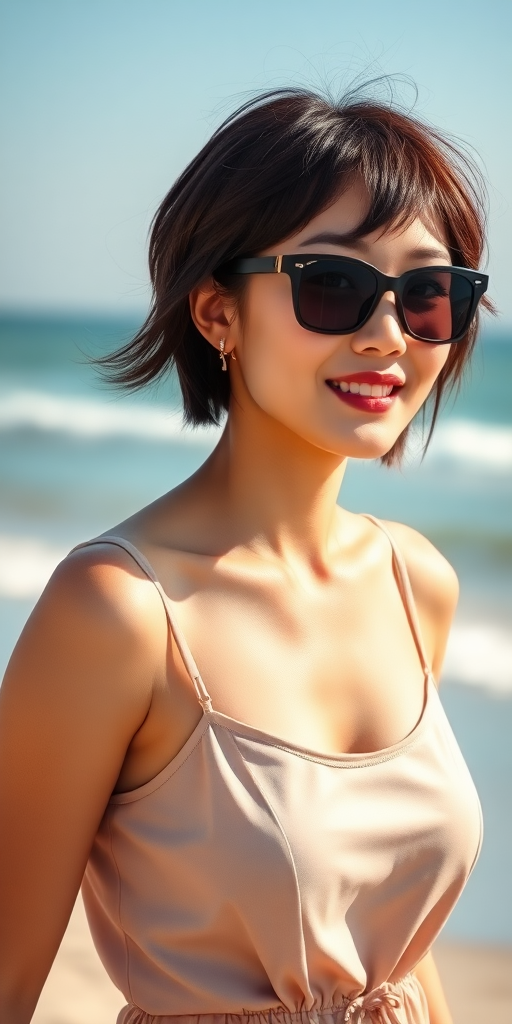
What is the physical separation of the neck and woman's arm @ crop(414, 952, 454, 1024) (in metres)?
0.79

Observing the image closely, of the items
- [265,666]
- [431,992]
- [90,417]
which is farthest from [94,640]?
[90,417]

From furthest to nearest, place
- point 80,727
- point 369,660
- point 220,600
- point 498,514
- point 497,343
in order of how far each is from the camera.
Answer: point 497,343, point 498,514, point 369,660, point 220,600, point 80,727

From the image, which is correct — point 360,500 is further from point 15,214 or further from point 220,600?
point 15,214

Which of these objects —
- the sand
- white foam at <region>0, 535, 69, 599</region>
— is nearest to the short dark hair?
the sand

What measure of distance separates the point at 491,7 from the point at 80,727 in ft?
78.5

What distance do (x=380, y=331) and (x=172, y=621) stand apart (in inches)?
22.4

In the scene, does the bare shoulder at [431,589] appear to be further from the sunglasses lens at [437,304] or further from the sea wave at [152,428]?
the sea wave at [152,428]

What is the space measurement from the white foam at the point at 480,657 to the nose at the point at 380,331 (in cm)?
570

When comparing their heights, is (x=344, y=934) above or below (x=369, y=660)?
below

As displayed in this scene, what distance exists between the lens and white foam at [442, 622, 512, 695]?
7.47 meters

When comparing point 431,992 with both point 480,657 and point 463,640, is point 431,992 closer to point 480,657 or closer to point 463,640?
point 480,657

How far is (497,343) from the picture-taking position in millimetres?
24734

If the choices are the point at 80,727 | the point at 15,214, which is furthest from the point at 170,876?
the point at 15,214

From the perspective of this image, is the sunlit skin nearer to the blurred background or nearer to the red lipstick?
the red lipstick
